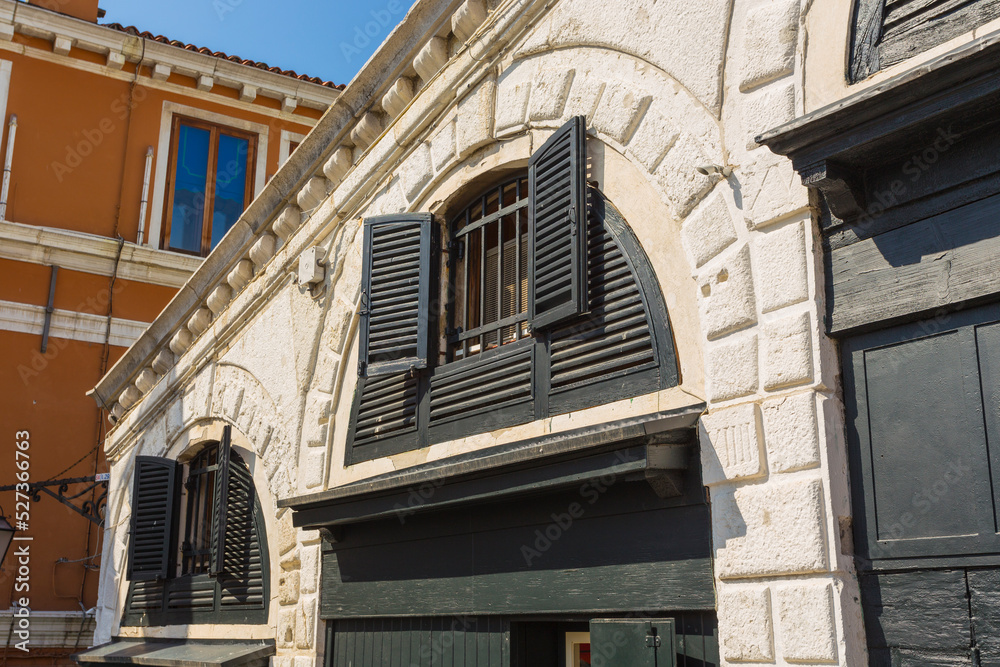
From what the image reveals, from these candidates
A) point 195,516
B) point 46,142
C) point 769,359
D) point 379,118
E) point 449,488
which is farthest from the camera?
point 46,142

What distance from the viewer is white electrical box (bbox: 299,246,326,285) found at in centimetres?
825

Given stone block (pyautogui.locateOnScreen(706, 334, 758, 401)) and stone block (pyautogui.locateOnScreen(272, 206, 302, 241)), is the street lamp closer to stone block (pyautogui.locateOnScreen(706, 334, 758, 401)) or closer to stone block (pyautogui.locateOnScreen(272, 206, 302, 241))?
stone block (pyautogui.locateOnScreen(272, 206, 302, 241))

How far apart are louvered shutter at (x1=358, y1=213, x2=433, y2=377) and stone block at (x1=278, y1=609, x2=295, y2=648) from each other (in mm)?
2096

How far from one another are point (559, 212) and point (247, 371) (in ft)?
14.3

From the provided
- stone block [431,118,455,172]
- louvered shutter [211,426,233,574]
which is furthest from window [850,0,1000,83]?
louvered shutter [211,426,233,574]

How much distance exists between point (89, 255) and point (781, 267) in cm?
1241

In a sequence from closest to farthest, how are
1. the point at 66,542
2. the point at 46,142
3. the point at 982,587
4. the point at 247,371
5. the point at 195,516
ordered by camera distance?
the point at 982,587, the point at 247,371, the point at 195,516, the point at 66,542, the point at 46,142

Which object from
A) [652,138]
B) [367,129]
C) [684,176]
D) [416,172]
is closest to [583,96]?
[652,138]

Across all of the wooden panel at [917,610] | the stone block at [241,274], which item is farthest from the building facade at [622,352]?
the stone block at [241,274]

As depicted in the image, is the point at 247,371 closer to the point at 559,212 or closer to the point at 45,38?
the point at 559,212

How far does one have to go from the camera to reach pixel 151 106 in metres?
15.6

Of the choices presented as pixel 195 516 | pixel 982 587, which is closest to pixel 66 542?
pixel 195 516

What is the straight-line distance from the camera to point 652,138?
5.38 meters

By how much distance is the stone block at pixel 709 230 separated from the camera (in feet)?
15.9
